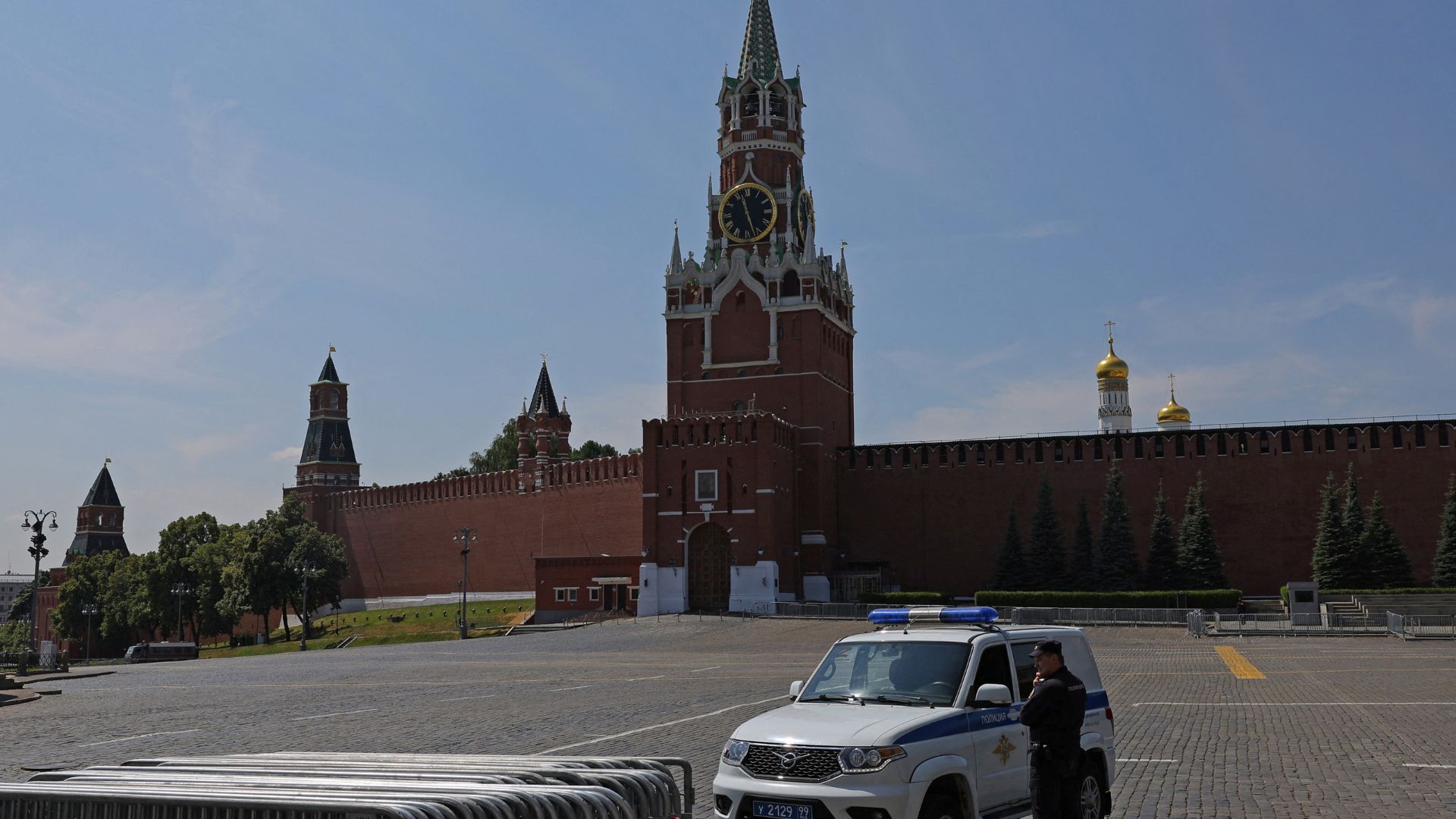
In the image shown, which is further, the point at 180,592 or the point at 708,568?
the point at 180,592

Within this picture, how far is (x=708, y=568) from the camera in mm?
53562

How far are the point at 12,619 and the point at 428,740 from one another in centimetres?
11679

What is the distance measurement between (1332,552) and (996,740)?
45183mm

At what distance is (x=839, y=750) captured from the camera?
24.1 ft

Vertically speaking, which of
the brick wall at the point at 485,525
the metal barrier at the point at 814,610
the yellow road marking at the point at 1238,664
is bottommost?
the yellow road marking at the point at 1238,664

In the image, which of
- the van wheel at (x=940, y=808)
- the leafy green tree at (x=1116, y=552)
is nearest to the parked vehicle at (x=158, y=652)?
the leafy green tree at (x=1116, y=552)

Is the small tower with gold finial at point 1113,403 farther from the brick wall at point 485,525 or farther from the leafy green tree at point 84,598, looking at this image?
the leafy green tree at point 84,598

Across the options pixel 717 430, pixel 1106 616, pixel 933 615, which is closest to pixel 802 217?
pixel 717 430

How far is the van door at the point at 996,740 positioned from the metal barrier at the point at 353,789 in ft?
7.44

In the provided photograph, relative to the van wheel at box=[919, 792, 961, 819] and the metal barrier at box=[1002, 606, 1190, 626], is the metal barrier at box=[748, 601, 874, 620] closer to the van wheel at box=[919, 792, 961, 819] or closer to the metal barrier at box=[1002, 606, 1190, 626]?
the metal barrier at box=[1002, 606, 1190, 626]

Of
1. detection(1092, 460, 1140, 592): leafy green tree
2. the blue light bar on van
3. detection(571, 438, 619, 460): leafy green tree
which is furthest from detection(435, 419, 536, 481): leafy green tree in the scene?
the blue light bar on van

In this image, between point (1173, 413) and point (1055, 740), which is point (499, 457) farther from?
point (1055, 740)

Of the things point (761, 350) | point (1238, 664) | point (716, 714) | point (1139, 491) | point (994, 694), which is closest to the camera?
point (994, 694)

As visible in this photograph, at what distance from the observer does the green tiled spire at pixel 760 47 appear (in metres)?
63.8
